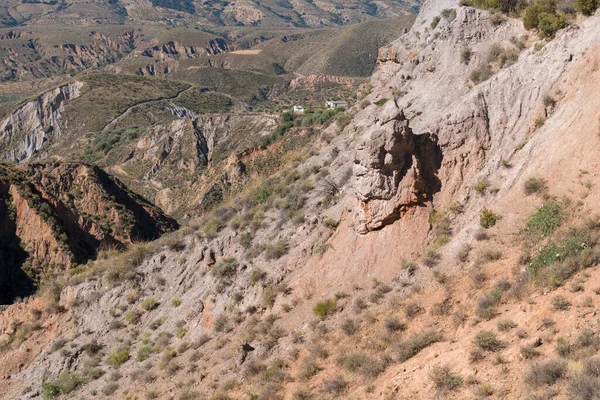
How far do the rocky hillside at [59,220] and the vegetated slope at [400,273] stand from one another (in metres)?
11.3

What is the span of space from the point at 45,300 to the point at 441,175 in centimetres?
1563

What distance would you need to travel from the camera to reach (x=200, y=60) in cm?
16025

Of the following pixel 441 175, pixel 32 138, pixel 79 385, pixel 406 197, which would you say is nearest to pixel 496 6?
pixel 441 175

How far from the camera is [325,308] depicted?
493 inches

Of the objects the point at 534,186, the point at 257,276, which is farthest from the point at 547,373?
the point at 257,276

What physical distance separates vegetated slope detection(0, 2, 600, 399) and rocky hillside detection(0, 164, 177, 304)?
37.0 feet

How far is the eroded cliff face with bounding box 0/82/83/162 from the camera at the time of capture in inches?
3479

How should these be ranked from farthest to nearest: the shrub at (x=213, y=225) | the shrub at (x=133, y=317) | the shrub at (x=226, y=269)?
the shrub at (x=213, y=225)
the shrub at (x=133, y=317)
the shrub at (x=226, y=269)

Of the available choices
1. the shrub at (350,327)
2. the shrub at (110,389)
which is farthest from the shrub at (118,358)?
the shrub at (350,327)

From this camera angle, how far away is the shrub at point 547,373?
7.04 metres

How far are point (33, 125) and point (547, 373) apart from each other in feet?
332

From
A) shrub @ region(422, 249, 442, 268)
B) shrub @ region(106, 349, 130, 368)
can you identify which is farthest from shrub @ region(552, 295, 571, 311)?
shrub @ region(106, 349, 130, 368)

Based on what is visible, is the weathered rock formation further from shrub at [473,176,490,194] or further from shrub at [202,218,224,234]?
shrub at [473,176,490,194]

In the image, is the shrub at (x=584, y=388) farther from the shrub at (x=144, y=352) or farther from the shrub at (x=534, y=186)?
the shrub at (x=144, y=352)
